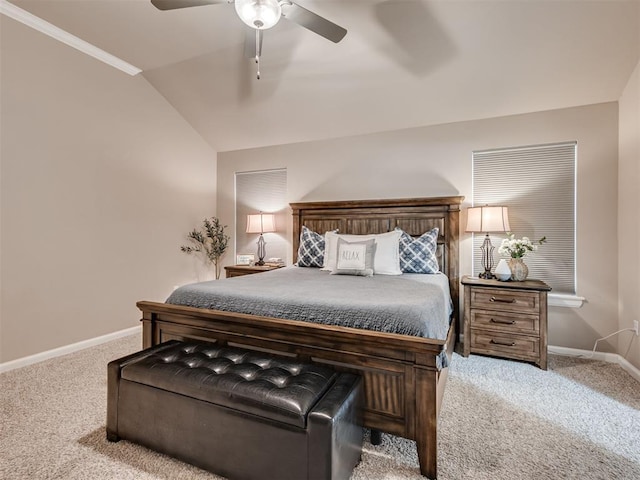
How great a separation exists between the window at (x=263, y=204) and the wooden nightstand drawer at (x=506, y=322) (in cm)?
253

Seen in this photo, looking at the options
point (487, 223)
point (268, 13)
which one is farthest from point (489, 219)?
point (268, 13)

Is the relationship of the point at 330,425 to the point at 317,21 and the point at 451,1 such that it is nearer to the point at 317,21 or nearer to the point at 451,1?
the point at 317,21

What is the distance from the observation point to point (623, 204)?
8.97 feet

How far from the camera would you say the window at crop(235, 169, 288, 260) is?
4.44 m

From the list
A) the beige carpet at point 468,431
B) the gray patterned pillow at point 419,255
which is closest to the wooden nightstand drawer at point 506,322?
the beige carpet at point 468,431

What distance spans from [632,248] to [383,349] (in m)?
2.57

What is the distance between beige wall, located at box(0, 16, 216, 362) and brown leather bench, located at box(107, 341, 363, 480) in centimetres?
186

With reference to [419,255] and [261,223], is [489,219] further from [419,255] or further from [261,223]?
[261,223]

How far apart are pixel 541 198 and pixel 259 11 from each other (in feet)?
9.94

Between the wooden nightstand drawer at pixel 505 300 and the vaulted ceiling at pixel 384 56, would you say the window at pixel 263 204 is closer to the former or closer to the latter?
the vaulted ceiling at pixel 384 56

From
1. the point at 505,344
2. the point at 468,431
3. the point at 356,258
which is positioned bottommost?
the point at 468,431

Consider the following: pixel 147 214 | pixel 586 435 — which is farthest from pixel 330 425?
pixel 147 214

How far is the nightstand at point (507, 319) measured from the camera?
8.84 feet

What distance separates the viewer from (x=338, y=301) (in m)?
1.83
